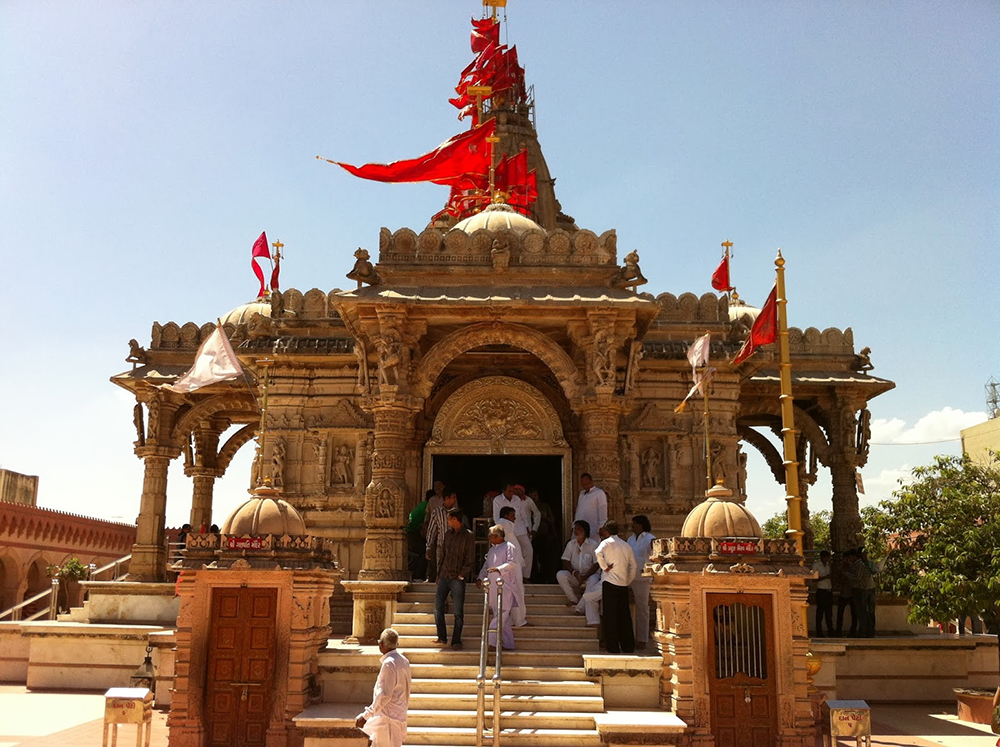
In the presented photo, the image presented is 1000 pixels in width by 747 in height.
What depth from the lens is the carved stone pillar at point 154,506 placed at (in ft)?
67.7

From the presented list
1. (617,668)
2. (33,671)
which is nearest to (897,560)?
(617,668)

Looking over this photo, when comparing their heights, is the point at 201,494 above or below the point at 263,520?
above

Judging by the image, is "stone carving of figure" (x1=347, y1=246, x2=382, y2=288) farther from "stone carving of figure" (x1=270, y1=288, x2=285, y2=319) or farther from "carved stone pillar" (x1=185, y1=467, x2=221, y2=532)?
"carved stone pillar" (x1=185, y1=467, x2=221, y2=532)

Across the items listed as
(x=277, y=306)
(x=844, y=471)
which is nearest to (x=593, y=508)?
(x=277, y=306)

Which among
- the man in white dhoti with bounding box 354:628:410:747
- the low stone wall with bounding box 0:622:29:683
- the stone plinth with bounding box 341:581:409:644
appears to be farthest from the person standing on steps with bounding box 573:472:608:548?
the low stone wall with bounding box 0:622:29:683

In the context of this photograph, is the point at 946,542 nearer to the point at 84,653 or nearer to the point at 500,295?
the point at 500,295

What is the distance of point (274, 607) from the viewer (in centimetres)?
1016

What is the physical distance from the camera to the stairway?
9.54 m

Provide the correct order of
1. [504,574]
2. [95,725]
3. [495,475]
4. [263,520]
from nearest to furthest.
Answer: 1. [263,520]
2. [504,574]
3. [95,725]
4. [495,475]

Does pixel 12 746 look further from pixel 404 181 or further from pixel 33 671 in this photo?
pixel 404 181

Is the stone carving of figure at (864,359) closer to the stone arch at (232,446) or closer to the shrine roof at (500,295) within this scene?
the shrine roof at (500,295)

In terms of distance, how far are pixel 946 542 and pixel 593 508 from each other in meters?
5.91

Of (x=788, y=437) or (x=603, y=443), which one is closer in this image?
(x=788, y=437)

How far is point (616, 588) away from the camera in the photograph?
10.8m
